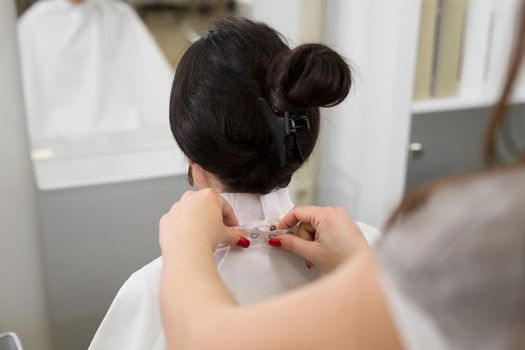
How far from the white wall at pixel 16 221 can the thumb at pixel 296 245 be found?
2.45 ft

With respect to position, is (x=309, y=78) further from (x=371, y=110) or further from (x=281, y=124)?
(x=371, y=110)

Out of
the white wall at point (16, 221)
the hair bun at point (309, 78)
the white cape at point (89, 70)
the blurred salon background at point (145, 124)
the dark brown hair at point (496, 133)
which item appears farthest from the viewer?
the white cape at point (89, 70)

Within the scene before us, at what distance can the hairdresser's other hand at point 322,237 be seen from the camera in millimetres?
857

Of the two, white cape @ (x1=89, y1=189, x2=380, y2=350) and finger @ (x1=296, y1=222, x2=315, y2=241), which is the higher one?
finger @ (x1=296, y1=222, x2=315, y2=241)

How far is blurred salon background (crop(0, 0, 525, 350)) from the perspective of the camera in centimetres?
159

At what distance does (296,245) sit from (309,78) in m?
0.24

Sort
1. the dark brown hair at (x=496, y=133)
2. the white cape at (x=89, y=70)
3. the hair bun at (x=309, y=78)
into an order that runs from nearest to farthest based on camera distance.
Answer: the dark brown hair at (x=496, y=133) → the hair bun at (x=309, y=78) → the white cape at (x=89, y=70)

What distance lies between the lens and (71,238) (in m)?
1.75

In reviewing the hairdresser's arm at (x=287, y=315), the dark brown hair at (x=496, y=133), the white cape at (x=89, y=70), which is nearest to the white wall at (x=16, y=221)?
the white cape at (x=89, y=70)

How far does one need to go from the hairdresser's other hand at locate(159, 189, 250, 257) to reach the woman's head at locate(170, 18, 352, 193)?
13 cm

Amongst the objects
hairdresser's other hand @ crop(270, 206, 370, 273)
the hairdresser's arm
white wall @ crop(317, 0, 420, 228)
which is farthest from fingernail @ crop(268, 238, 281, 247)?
white wall @ crop(317, 0, 420, 228)

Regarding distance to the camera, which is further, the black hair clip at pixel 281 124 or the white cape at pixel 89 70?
the white cape at pixel 89 70

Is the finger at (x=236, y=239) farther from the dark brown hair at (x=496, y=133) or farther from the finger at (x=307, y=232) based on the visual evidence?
the dark brown hair at (x=496, y=133)

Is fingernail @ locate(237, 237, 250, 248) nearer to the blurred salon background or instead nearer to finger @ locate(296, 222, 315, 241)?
finger @ locate(296, 222, 315, 241)
